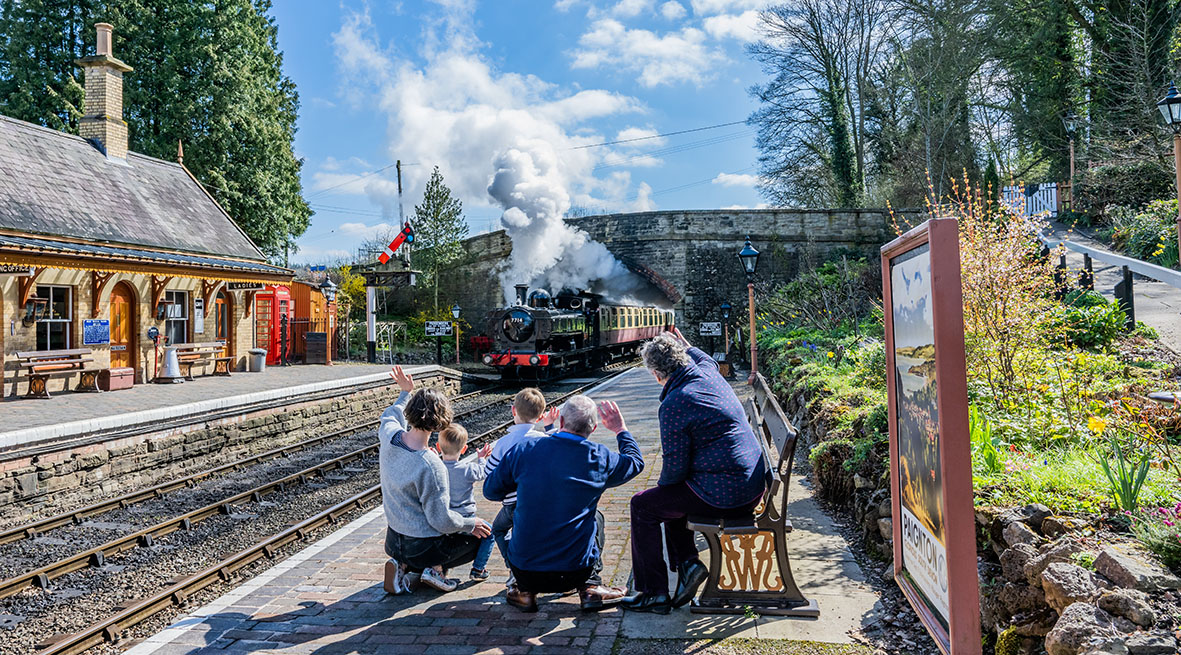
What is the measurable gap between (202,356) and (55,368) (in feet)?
14.4

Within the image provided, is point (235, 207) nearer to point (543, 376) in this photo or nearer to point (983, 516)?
point (543, 376)

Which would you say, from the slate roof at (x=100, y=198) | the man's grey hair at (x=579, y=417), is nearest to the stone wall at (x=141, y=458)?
the slate roof at (x=100, y=198)

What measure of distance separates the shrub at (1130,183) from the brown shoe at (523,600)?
17033 mm

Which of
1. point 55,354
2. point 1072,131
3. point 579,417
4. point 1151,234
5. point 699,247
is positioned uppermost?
point 1072,131

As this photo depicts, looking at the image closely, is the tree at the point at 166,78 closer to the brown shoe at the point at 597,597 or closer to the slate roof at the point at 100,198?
the slate roof at the point at 100,198

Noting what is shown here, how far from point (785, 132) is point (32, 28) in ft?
92.7

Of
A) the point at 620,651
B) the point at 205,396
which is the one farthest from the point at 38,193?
the point at 620,651

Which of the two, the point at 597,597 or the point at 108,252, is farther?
the point at 108,252

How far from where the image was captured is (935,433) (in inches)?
94.3

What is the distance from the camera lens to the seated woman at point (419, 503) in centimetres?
395

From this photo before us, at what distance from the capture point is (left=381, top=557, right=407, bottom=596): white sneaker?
420 cm

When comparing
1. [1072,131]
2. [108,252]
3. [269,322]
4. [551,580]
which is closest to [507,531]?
[551,580]

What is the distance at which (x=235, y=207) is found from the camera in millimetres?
25172

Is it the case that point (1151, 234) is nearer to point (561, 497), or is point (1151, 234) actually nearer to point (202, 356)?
point (561, 497)
